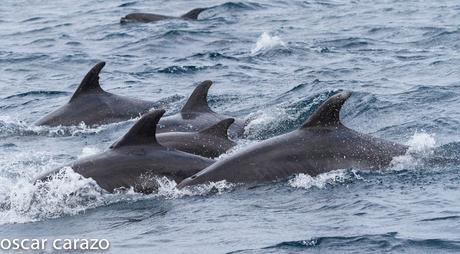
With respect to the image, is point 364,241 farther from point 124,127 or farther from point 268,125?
point 124,127

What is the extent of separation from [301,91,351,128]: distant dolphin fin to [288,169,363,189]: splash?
2.21 ft

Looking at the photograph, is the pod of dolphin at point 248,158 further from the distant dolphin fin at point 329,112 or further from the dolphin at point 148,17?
the dolphin at point 148,17

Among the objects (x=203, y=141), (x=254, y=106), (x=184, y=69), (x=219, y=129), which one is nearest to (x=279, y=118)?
(x=254, y=106)

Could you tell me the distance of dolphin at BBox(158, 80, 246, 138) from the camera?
58.6 ft

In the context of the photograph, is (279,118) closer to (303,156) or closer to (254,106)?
(254,106)

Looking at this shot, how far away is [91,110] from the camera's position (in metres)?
20.6

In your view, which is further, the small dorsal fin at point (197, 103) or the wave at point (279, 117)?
the wave at point (279, 117)

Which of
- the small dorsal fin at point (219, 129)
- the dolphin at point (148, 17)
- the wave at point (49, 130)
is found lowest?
the dolphin at point (148, 17)

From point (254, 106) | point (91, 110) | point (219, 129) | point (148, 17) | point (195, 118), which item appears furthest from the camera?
point (148, 17)

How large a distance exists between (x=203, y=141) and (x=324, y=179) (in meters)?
2.80

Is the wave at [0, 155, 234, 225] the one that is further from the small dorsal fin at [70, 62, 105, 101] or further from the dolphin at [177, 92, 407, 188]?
the small dorsal fin at [70, 62, 105, 101]

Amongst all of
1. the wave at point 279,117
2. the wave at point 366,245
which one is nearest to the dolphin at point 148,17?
the wave at point 279,117

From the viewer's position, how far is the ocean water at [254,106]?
12.4 metres

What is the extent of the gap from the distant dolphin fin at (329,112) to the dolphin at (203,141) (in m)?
2.22
